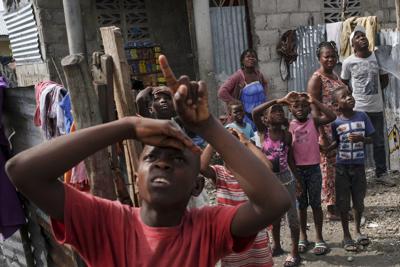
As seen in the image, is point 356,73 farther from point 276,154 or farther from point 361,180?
point 276,154

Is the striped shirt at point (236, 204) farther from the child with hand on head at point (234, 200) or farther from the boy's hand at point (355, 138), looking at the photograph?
the boy's hand at point (355, 138)

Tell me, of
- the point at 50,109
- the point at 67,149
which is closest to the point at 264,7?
the point at 50,109

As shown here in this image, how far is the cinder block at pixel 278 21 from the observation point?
23.7 ft

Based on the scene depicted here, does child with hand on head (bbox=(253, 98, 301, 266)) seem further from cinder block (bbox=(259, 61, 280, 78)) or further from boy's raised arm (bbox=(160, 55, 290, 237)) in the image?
cinder block (bbox=(259, 61, 280, 78))

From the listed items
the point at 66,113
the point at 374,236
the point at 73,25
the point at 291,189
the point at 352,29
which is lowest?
the point at 374,236

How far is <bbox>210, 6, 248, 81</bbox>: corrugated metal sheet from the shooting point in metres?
7.27

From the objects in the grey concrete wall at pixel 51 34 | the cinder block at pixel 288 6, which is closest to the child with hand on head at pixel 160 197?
the grey concrete wall at pixel 51 34

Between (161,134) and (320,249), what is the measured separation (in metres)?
3.17

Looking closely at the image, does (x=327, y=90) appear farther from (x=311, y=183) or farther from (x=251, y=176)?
(x=251, y=176)

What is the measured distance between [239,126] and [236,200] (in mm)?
1242

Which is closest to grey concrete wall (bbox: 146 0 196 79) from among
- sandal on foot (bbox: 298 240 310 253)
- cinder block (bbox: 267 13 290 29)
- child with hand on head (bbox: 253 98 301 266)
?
cinder block (bbox: 267 13 290 29)

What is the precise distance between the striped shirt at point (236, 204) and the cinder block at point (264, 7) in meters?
4.64

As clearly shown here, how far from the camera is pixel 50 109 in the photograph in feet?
9.83

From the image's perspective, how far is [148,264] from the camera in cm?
155
